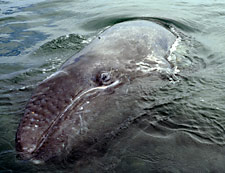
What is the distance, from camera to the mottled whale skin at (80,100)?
149 inches

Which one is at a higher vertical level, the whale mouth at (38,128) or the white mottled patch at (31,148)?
the whale mouth at (38,128)

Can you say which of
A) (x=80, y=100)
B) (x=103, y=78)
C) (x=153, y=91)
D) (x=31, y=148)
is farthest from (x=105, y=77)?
(x=31, y=148)

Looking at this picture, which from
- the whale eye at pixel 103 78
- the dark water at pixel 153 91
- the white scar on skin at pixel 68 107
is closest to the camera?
the dark water at pixel 153 91

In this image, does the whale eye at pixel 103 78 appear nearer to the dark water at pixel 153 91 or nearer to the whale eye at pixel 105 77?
the whale eye at pixel 105 77

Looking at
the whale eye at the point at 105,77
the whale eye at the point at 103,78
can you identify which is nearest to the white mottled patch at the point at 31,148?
the whale eye at the point at 103,78

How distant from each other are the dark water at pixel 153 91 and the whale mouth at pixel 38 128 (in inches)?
6.1

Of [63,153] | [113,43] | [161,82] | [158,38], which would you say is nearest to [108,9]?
[158,38]

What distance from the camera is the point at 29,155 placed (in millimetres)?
3586

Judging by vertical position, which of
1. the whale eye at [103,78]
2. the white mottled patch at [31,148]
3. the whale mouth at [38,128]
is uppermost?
the whale eye at [103,78]

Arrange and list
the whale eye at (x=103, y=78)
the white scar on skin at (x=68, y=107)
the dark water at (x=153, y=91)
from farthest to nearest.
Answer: the whale eye at (x=103, y=78) < the white scar on skin at (x=68, y=107) < the dark water at (x=153, y=91)

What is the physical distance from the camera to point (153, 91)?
5.23m

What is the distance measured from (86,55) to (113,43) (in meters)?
0.95

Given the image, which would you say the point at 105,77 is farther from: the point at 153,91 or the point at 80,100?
the point at 153,91

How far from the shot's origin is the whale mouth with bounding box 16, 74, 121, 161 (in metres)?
3.62
